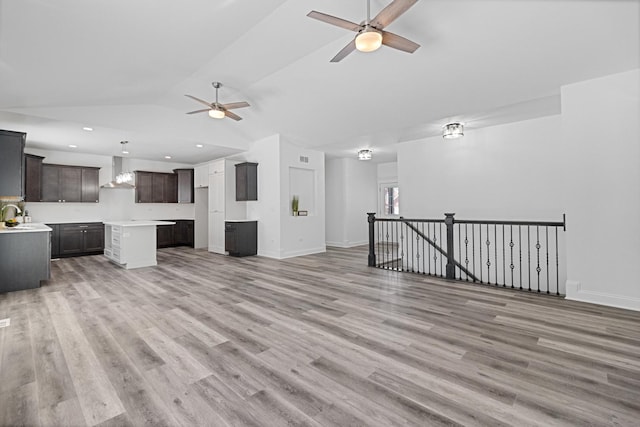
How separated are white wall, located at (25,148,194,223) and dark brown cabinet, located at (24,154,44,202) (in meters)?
0.44

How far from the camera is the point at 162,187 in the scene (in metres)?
9.50

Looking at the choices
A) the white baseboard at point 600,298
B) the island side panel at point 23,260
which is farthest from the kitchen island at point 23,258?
the white baseboard at point 600,298

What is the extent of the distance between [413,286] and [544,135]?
12.5ft

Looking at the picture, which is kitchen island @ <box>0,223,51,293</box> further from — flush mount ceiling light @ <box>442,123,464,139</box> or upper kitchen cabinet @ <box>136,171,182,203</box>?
flush mount ceiling light @ <box>442,123,464,139</box>

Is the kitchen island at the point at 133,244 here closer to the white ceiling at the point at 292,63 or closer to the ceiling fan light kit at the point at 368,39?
the white ceiling at the point at 292,63

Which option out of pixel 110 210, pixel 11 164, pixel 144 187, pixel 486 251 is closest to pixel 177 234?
pixel 144 187

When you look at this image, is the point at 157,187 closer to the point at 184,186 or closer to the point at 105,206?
the point at 184,186

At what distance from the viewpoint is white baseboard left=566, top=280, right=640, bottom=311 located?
11.5 feet

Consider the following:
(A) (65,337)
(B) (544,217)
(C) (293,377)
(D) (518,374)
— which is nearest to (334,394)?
(C) (293,377)

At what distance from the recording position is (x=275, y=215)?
7.41 m

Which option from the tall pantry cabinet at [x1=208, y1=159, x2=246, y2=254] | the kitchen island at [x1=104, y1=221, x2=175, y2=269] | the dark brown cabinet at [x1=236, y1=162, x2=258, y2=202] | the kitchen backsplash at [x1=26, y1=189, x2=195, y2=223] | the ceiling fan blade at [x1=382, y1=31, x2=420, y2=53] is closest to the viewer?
the ceiling fan blade at [x1=382, y1=31, x2=420, y2=53]

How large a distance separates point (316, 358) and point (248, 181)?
6.10 meters

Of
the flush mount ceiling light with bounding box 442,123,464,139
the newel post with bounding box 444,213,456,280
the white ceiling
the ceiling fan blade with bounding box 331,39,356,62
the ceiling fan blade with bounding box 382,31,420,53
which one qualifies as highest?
the white ceiling

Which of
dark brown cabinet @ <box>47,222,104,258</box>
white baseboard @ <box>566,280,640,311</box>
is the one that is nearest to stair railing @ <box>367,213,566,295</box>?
white baseboard @ <box>566,280,640,311</box>
